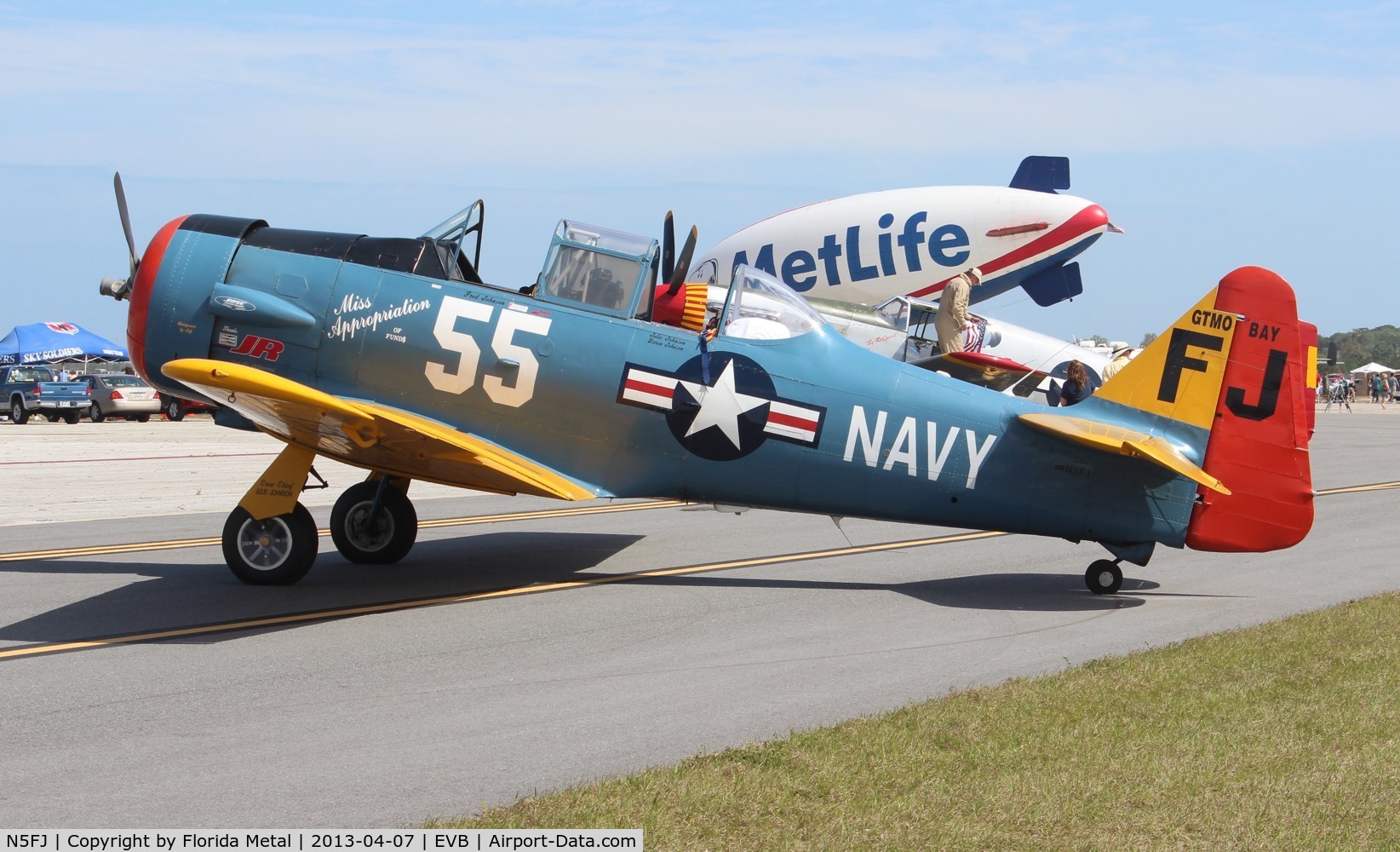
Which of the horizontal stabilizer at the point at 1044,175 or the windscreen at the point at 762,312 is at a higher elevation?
the horizontal stabilizer at the point at 1044,175

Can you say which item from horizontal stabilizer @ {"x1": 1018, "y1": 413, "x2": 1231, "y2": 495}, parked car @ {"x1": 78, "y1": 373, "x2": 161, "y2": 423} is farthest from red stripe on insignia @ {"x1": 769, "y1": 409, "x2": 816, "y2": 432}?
parked car @ {"x1": 78, "y1": 373, "x2": 161, "y2": 423}

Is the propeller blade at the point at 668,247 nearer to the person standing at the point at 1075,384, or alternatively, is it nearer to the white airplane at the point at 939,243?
the person standing at the point at 1075,384

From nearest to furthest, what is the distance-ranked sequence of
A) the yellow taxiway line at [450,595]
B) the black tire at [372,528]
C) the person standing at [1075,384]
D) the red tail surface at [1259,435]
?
the yellow taxiway line at [450,595], the red tail surface at [1259,435], the black tire at [372,528], the person standing at [1075,384]

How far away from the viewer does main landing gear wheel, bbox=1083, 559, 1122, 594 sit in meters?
9.29

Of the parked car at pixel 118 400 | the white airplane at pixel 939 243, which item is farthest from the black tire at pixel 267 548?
the parked car at pixel 118 400

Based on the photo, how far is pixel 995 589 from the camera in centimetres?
955

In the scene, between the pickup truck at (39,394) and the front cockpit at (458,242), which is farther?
the pickup truck at (39,394)

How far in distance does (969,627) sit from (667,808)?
13.7 ft

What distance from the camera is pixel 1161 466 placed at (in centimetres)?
854

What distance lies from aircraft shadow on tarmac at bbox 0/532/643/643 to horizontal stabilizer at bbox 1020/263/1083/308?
2133cm

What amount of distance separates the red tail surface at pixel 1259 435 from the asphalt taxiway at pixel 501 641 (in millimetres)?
628

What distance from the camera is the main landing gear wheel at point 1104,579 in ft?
30.5

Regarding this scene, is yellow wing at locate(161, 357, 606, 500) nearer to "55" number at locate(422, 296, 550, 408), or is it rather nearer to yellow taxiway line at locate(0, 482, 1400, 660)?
"55" number at locate(422, 296, 550, 408)

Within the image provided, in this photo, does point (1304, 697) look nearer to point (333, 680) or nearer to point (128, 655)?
point (333, 680)
